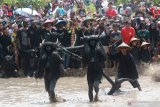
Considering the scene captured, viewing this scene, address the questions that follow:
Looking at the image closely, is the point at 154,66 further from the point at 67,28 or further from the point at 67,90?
the point at 67,90

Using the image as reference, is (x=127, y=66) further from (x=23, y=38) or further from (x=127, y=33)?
(x=23, y=38)

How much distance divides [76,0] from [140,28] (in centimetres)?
947

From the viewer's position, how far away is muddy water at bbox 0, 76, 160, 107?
14.3m

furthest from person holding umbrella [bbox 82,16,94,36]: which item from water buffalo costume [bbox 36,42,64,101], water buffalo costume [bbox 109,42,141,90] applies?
water buffalo costume [bbox 36,42,64,101]

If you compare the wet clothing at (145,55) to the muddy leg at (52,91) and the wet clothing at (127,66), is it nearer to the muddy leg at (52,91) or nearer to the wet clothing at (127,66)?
the wet clothing at (127,66)

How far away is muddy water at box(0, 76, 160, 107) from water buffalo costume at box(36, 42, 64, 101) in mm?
432

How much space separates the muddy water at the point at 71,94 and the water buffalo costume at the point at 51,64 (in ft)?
1.42

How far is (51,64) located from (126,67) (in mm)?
2797

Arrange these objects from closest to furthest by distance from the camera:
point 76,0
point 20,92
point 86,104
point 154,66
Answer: point 86,104 → point 20,92 → point 154,66 → point 76,0

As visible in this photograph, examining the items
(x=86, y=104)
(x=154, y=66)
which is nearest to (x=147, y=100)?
(x=86, y=104)

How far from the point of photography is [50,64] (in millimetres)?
14609

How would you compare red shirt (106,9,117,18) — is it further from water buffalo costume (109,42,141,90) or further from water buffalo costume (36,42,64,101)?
water buffalo costume (36,42,64,101)

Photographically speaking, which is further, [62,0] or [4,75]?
[62,0]

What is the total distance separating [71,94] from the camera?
16.3 meters
